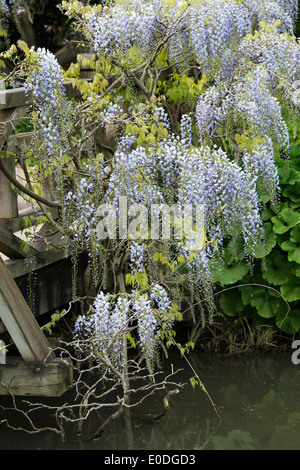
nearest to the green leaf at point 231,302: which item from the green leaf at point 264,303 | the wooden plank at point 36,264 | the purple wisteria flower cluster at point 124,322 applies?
the green leaf at point 264,303

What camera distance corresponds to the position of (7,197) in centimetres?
417

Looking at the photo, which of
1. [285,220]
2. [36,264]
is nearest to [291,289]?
[285,220]

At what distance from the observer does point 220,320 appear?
16.6 ft

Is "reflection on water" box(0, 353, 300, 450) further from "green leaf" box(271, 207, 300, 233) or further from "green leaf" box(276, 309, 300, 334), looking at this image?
"green leaf" box(271, 207, 300, 233)

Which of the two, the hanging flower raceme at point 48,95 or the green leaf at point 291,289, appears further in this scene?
the green leaf at point 291,289

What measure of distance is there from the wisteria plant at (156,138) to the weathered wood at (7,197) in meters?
0.15

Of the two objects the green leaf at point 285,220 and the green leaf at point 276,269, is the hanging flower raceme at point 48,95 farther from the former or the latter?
the green leaf at point 276,269

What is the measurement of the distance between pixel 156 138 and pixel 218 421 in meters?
1.59

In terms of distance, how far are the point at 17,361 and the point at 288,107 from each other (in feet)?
7.15

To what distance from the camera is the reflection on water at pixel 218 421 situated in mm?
3736

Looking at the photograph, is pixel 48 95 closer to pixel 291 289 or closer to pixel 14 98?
pixel 14 98

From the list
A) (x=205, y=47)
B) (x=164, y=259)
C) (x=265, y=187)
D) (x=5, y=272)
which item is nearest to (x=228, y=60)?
(x=205, y=47)

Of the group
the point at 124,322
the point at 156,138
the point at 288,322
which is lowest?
the point at 288,322

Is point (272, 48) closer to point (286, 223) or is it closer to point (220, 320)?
point (286, 223)
